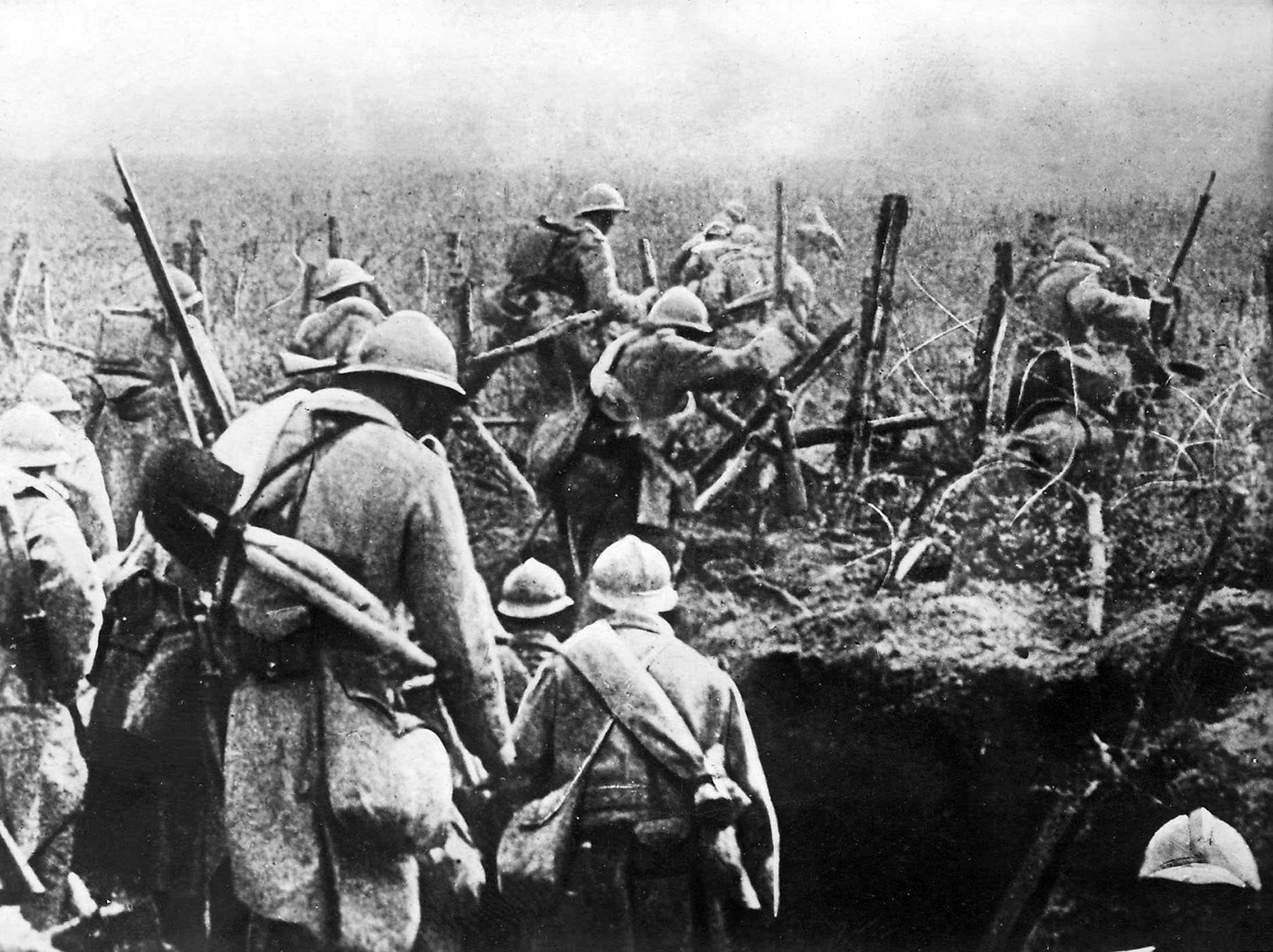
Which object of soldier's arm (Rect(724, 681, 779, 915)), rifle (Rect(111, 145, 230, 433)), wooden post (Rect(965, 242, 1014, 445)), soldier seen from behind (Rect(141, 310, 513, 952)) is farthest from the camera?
wooden post (Rect(965, 242, 1014, 445))

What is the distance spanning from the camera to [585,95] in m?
5.25

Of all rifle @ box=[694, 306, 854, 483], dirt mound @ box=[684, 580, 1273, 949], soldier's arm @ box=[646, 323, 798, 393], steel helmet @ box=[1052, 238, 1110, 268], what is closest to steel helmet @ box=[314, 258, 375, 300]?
soldier's arm @ box=[646, 323, 798, 393]

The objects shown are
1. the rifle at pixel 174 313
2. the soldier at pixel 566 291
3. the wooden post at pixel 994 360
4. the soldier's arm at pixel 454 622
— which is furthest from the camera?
the wooden post at pixel 994 360

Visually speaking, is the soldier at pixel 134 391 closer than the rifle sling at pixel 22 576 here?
No

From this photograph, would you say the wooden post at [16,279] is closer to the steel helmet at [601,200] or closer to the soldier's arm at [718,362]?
the steel helmet at [601,200]

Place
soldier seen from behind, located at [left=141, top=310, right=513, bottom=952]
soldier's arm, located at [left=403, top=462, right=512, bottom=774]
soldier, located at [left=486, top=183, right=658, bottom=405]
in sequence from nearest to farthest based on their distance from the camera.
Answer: soldier seen from behind, located at [left=141, top=310, right=513, bottom=952]
soldier's arm, located at [left=403, top=462, right=512, bottom=774]
soldier, located at [left=486, top=183, right=658, bottom=405]

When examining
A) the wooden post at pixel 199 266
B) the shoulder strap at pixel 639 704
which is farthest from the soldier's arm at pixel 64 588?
the shoulder strap at pixel 639 704

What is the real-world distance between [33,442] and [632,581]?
254 cm

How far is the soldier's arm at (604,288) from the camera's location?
17.1 feet

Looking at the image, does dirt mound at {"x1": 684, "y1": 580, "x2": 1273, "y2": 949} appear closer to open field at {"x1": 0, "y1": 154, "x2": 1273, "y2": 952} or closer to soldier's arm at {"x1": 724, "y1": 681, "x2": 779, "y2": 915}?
open field at {"x1": 0, "y1": 154, "x2": 1273, "y2": 952}

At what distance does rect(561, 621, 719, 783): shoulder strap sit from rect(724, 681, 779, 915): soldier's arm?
0.21m

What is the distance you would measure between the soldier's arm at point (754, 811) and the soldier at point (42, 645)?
8.71 feet

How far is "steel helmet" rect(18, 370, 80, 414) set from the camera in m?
5.16

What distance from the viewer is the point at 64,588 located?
16.7 feet
